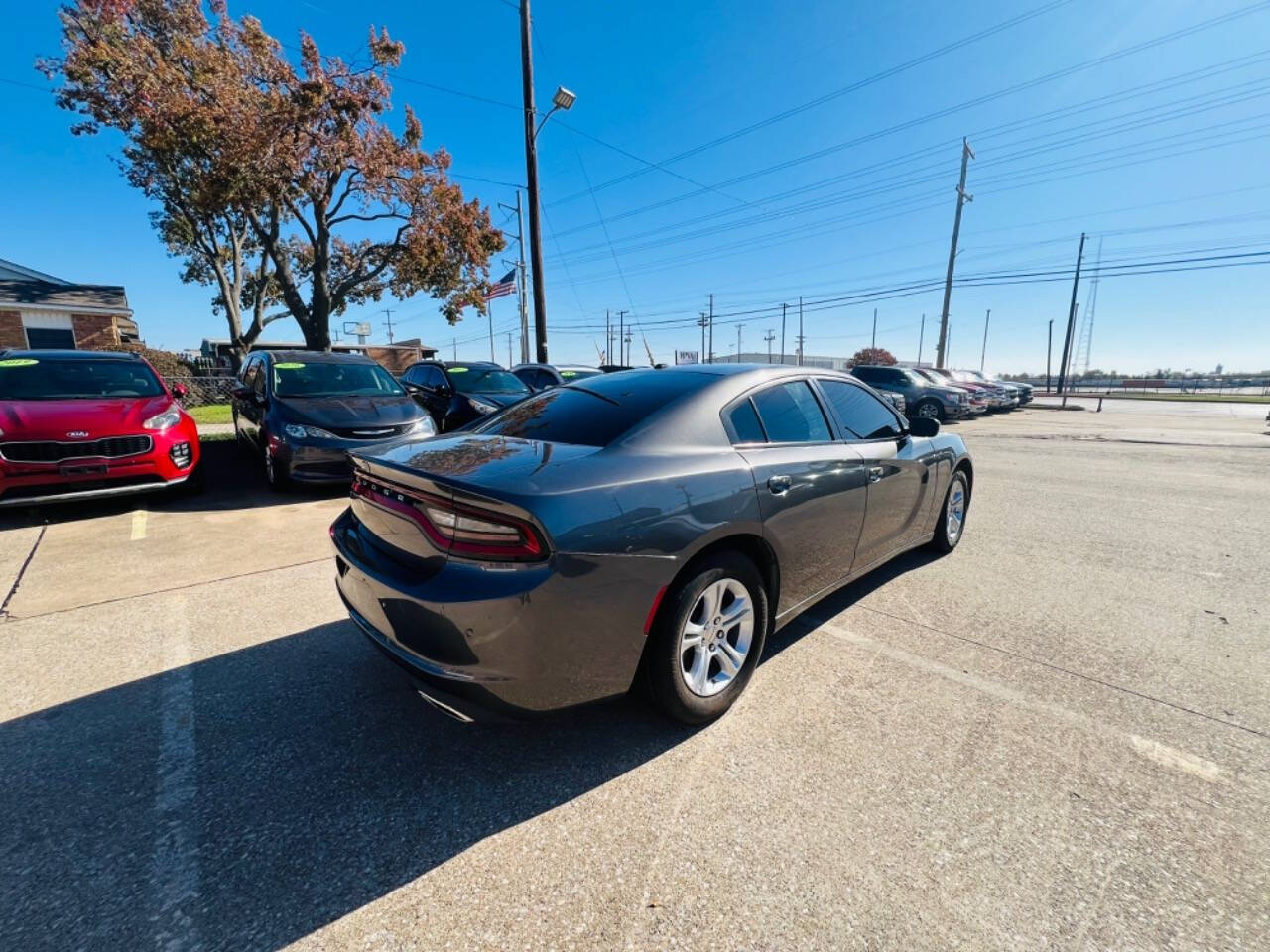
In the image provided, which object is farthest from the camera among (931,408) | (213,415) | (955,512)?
(931,408)

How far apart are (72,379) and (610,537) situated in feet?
22.9

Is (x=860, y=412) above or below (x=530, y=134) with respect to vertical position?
below

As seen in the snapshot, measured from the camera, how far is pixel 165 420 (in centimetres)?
563

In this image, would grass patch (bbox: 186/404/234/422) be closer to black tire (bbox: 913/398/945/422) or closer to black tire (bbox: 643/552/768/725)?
black tire (bbox: 643/552/768/725)

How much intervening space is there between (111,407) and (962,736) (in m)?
7.18

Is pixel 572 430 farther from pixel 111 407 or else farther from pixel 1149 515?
pixel 1149 515

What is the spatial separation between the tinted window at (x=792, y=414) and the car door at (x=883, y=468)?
178mm

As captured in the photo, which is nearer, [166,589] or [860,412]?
[860,412]

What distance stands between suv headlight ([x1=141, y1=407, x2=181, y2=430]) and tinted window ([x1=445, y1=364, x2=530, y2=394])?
4.81 m

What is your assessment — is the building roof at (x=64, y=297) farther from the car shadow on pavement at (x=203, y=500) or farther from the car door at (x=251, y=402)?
the car shadow on pavement at (x=203, y=500)

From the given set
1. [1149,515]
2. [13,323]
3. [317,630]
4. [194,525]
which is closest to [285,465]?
[194,525]

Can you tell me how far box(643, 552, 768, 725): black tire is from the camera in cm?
222

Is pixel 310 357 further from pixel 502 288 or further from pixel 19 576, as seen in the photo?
pixel 502 288

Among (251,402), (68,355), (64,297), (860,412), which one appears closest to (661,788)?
(860,412)
